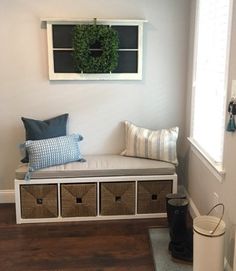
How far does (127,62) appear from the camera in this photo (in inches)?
139

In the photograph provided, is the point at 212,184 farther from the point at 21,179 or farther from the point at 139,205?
the point at 21,179

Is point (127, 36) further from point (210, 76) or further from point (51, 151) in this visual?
point (51, 151)

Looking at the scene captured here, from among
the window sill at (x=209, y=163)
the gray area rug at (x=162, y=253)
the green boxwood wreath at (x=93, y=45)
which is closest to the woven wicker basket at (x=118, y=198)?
the gray area rug at (x=162, y=253)

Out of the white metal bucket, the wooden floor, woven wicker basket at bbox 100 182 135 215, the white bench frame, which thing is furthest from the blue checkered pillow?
the white metal bucket

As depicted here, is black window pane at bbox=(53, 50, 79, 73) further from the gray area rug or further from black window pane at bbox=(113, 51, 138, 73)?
the gray area rug

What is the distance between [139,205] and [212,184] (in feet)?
2.73

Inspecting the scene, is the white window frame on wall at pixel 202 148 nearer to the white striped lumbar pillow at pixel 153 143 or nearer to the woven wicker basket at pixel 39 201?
the white striped lumbar pillow at pixel 153 143

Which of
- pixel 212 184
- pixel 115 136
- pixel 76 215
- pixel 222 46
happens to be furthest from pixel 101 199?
pixel 222 46

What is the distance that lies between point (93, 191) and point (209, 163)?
1082mm

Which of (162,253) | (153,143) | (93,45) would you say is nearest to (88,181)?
(153,143)

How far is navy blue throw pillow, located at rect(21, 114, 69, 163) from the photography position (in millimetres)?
3420

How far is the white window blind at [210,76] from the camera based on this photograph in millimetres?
2574

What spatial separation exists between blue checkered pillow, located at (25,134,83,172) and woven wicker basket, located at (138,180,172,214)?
2.25ft

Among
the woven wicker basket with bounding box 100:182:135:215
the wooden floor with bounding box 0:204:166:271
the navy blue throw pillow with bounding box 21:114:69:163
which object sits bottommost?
the wooden floor with bounding box 0:204:166:271
